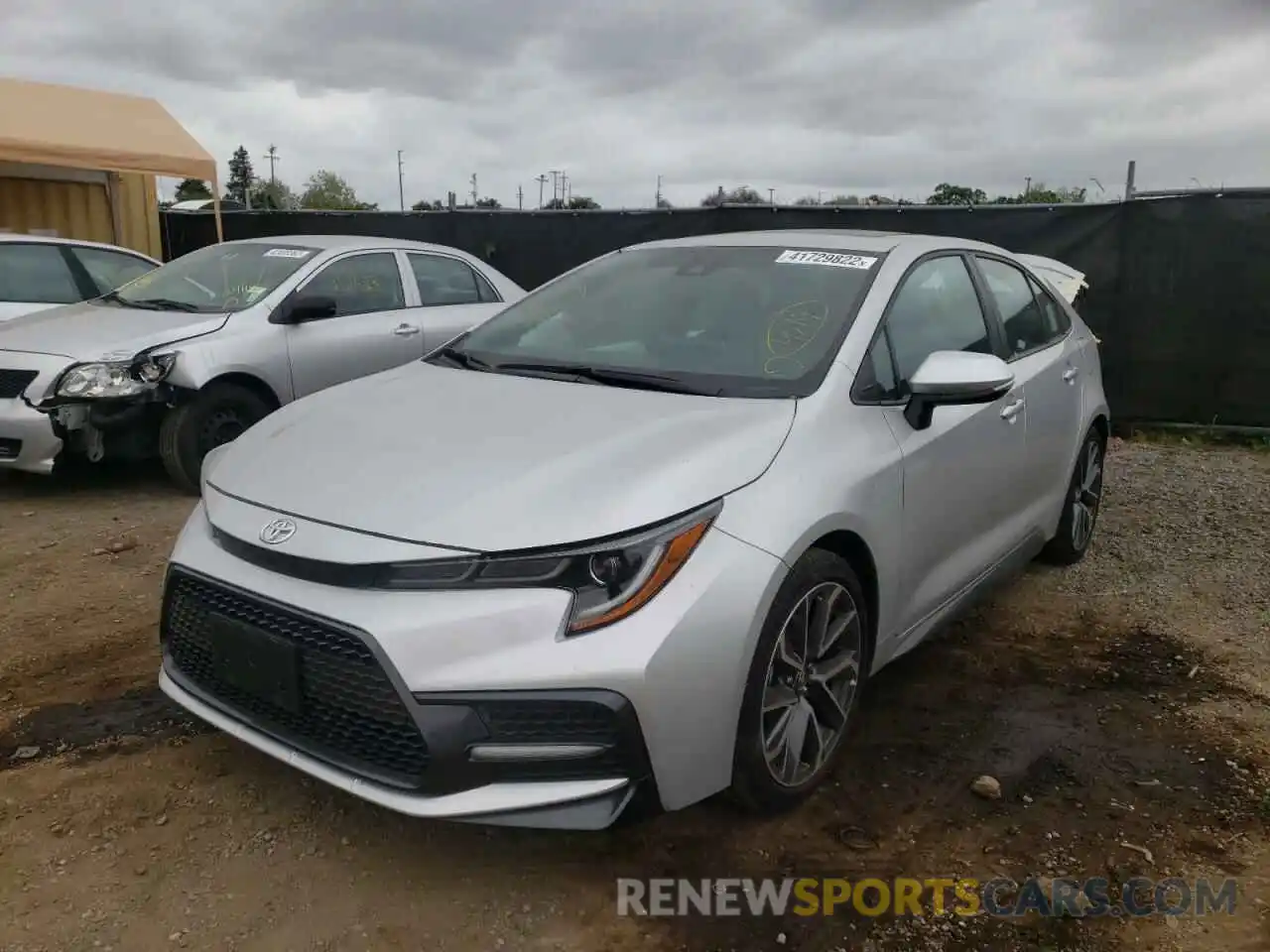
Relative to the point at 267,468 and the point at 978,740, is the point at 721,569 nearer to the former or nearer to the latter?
the point at 267,468

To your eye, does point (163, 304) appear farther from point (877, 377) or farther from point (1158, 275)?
point (1158, 275)

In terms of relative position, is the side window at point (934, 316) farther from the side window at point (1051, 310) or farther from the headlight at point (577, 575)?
the headlight at point (577, 575)

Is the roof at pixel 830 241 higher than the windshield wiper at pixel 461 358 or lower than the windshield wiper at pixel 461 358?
higher

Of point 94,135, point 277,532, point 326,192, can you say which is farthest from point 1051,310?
point 326,192

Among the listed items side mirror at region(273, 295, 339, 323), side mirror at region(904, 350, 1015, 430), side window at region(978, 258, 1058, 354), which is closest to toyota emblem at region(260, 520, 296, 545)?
side mirror at region(904, 350, 1015, 430)

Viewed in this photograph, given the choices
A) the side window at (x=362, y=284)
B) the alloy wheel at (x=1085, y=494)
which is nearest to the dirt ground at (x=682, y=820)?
the alloy wheel at (x=1085, y=494)

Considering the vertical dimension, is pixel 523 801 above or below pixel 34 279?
below

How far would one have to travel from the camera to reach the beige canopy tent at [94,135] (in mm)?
10742

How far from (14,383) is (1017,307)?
5.06 metres

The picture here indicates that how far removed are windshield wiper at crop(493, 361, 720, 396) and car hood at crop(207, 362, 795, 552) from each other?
54 mm

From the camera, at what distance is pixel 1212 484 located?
650 cm

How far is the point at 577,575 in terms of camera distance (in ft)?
7.25

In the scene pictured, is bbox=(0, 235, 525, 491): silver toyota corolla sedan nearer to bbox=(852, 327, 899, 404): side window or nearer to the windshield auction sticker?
the windshield auction sticker

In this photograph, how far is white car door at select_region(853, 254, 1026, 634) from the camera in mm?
3029
